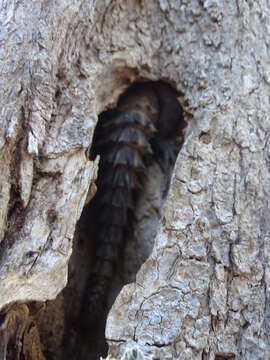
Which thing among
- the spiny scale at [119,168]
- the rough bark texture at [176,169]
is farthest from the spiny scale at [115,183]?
the rough bark texture at [176,169]

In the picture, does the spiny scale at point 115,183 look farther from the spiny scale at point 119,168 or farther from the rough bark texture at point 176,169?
the rough bark texture at point 176,169

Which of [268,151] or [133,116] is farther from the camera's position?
[133,116]

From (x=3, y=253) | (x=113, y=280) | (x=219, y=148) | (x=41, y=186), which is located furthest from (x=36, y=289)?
(x=219, y=148)

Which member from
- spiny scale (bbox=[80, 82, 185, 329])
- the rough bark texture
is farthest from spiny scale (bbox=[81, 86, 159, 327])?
the rough bark texture

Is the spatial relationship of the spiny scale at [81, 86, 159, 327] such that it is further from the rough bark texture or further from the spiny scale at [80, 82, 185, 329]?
the rough bark texture

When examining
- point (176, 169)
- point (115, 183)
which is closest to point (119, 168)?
point (115, 183)

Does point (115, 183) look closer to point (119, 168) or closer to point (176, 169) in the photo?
point (119, 168)

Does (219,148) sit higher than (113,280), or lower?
higher

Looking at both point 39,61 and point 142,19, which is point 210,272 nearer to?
point 39,61
